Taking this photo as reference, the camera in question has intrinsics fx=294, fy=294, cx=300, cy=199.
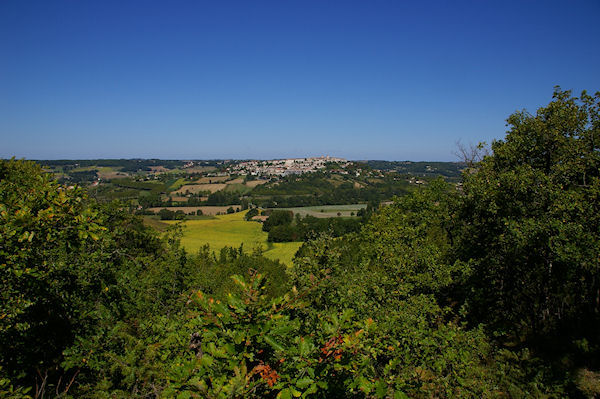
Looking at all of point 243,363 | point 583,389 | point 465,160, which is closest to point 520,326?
point 583,389

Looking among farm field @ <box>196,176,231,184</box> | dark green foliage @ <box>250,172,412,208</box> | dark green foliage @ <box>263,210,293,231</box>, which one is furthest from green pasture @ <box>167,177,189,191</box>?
dark green foliage @ <box>263,210,293,231</box>

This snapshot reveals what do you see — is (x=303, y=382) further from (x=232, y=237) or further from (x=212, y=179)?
(x=212, y=179)

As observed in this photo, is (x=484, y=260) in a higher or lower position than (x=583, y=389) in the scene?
higher

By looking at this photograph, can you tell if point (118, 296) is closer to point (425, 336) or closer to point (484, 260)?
point (425, 336)

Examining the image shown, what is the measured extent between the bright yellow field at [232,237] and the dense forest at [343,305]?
40.0m

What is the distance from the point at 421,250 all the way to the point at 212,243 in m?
53.9

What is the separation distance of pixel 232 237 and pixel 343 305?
6056 centimetres

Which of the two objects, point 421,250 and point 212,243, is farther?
point 212,243

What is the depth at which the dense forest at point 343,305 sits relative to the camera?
3.52m

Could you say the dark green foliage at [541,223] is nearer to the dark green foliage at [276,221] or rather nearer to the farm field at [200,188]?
the dark green foliage at [276,221]

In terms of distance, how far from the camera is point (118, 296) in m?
11.0

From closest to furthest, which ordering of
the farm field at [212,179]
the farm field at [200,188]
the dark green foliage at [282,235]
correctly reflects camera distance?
the dark green foliage at [282,235], the farm field at [200,188], the farm field at [212,179]

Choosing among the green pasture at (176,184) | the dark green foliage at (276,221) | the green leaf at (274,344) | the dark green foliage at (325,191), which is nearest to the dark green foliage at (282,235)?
the dark green foliage at (276,221)

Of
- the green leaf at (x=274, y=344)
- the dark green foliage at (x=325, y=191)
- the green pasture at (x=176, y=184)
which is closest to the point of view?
the green leaf at (x=274, y=344)
